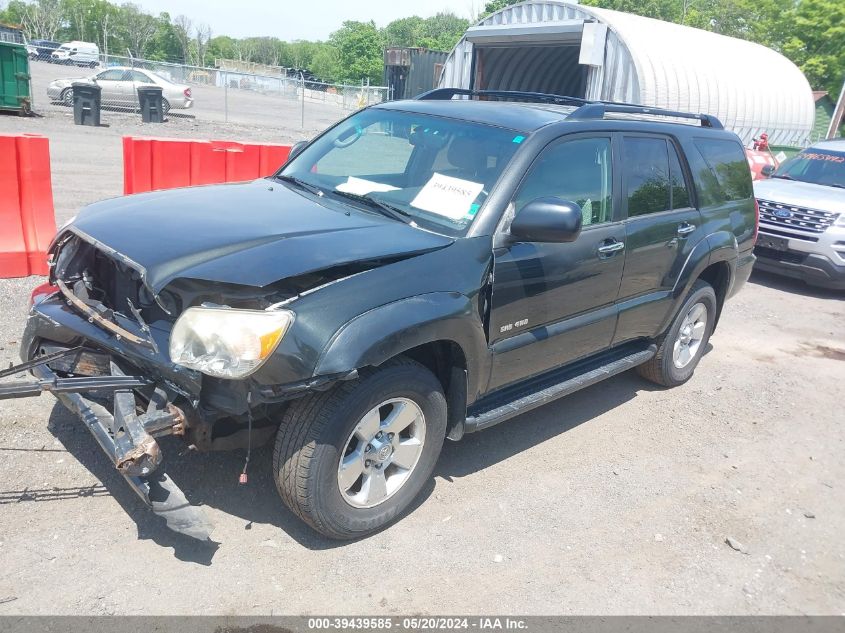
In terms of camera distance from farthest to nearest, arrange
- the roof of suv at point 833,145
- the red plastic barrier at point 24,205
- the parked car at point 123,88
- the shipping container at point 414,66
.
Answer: the shipping container at point 414,66
the parked car at point 123,88
the roof of suv at point 833,145
the red plastic barrier at point 24,205

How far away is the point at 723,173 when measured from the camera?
5.59 meters

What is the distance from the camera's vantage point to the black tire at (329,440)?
3.02 m

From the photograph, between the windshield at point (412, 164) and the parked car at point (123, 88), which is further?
the parked car at point (123, 88)

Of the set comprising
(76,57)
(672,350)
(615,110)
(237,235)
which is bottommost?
(672,350)

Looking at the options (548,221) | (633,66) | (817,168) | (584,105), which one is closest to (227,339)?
(548,221)

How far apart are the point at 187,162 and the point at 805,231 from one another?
25.2ft

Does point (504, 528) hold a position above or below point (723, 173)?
below

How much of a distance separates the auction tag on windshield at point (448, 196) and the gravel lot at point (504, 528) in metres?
1.51

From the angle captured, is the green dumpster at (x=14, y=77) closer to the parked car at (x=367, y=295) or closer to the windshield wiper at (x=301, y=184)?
the parked car at (x=367, y=295)

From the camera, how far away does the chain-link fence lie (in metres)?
22.8

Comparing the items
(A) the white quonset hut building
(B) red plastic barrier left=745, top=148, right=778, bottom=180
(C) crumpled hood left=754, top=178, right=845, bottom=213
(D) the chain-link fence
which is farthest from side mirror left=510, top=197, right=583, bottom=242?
(D) the chain-link fence

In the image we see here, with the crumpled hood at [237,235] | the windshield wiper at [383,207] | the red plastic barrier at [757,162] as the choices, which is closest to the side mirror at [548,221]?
the crumpled hood at [237,235]

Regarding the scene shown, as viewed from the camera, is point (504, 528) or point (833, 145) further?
point (833, 145)

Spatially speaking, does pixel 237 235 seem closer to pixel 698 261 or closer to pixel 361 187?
pixel 361 187
